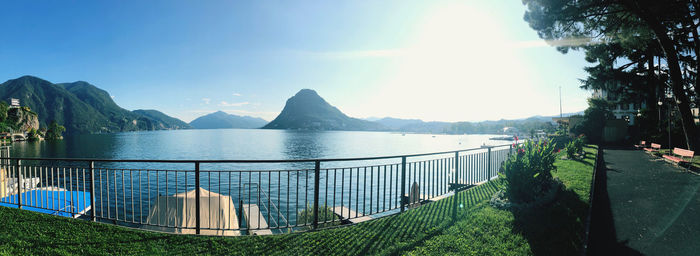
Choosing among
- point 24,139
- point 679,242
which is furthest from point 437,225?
point 24,139

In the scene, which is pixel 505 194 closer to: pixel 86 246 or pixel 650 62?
pixel 86 246

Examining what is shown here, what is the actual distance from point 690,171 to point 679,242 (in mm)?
9789

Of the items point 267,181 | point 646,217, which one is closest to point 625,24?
point 646,217

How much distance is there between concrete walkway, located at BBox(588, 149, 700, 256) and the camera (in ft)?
12.3

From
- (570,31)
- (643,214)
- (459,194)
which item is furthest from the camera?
(570,31)

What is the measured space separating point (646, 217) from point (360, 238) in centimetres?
523

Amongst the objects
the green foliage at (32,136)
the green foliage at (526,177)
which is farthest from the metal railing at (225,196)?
the green foliage at (32,136)

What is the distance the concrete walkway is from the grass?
0.33m

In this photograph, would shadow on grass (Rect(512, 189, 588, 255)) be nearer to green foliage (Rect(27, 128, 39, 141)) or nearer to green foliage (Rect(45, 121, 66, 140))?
green foliage (Rect(27, 128, 39, 141))

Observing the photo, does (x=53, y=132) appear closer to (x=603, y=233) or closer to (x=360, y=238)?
(x=360, y=238)

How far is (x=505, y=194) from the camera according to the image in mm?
5555

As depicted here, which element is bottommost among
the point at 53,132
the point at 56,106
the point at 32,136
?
the point at 32,136

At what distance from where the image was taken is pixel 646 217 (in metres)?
4.96

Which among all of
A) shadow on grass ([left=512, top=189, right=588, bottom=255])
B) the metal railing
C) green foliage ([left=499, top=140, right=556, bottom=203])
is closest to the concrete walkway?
shadow on grass ([left=512, top=189, right=588, bottom=255])
